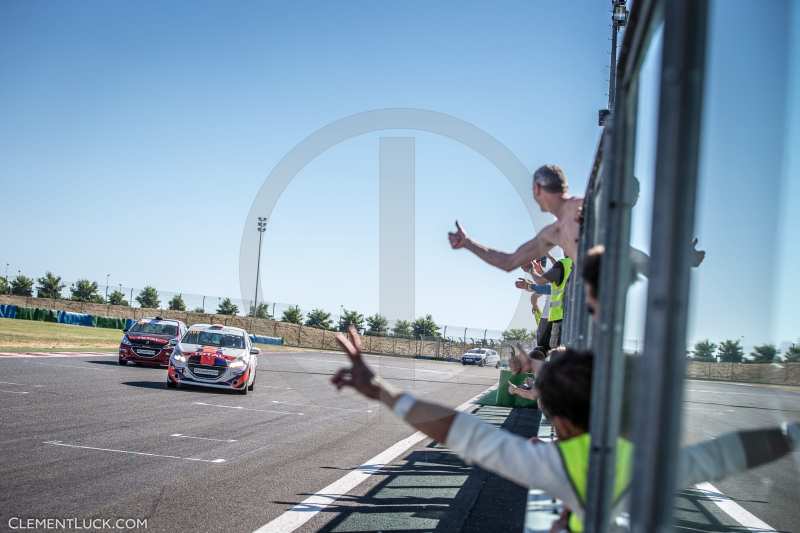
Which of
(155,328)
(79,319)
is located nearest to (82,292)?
(79,319)

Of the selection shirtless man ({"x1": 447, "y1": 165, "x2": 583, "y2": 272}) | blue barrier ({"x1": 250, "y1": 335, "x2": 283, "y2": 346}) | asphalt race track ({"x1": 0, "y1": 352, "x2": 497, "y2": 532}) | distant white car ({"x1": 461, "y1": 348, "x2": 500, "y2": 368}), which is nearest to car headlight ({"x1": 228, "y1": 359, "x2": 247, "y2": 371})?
asphalt race track ({"x1": 0, "y1": 352, "x2": 497, "y2": 532})

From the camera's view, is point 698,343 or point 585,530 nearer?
point 698,343

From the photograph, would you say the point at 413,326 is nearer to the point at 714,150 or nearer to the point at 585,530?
the point at 585,530

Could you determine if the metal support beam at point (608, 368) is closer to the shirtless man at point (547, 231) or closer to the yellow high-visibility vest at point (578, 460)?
the yellow high-visibility vest at point (578, 460)

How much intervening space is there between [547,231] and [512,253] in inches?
12.6

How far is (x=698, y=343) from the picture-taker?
2236 millimetres

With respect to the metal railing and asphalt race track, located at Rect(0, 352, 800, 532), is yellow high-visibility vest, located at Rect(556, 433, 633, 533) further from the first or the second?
the metal railing

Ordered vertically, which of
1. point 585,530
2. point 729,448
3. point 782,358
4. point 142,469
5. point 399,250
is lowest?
point 142,469

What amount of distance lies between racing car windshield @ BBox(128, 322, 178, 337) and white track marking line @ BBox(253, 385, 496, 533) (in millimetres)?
14952

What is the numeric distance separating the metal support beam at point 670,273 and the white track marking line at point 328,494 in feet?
15.7

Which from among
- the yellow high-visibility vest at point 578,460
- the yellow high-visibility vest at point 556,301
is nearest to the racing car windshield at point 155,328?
the yellow high-visibility vest at point 556,301

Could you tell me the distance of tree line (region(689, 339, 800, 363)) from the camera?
7.48ft

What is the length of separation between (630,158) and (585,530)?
3.85 ft

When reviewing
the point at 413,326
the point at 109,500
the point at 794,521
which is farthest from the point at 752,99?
the point at 794,521
